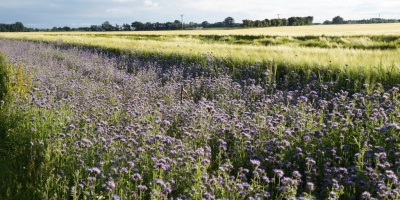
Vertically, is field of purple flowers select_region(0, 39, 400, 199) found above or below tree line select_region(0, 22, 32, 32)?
below

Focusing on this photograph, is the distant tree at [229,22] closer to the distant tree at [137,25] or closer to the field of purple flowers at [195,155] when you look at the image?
the distant tree at [137,25]

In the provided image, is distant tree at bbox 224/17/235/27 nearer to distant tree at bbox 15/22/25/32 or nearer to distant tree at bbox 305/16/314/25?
distant tree at bbox 305/16/314/25

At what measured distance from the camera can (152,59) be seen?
47.0ft

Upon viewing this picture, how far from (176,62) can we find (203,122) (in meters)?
7.66

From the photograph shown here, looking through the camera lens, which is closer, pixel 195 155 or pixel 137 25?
pixel 195 155

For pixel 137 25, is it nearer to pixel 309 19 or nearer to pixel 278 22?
Result: pixel 278 22

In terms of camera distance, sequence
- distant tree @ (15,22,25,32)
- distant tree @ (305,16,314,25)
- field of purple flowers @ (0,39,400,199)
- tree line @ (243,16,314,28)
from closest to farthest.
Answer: field of purple flowers @ (0,39,400,199) < tree line @ (243,16,314,28) < distant tree @ (15,22,25,32) < distant tree @ (305,16,314,25)

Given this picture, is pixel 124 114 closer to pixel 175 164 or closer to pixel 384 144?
pixel 175 164

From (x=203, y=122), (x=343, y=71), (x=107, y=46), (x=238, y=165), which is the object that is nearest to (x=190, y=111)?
(x=203, y=122)

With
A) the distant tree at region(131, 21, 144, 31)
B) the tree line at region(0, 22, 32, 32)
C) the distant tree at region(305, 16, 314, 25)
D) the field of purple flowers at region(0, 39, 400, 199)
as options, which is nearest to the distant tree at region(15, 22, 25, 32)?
the tree line at region(0, 22, 32, 32)

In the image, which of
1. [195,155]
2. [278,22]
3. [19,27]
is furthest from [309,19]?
[195,155]

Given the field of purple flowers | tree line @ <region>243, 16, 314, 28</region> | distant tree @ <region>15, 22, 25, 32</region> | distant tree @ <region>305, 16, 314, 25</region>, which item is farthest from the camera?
distant tree @ <region>305, 16, 314, 25</region>

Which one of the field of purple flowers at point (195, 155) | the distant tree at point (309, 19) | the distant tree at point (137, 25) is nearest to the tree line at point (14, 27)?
the distant tree at point (137, 25)

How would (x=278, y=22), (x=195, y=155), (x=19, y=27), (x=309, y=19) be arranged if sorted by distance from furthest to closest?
(x=309, y=19)
(x=19, y=27)
(x=278, y=22)
(x=195, y=155)
